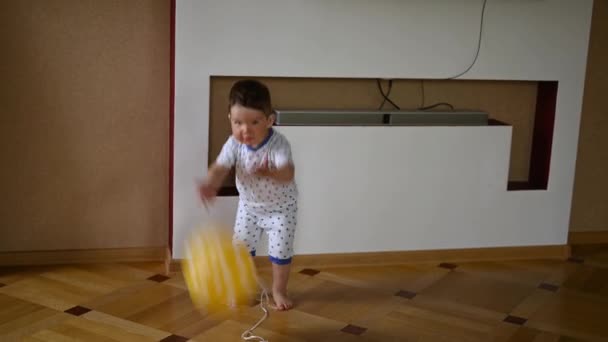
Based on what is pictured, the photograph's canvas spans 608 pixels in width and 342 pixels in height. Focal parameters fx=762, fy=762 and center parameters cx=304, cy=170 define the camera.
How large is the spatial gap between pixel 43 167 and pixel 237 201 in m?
0.83

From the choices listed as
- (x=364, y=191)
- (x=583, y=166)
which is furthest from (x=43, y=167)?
(x=583, y=166)

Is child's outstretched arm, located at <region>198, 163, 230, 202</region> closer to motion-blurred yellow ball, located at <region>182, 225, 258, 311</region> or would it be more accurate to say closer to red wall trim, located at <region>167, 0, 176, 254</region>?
motion-blurred yellow ball, located at <region>182, 225, 258, 311</region>

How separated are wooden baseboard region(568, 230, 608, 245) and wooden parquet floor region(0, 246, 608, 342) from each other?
43 centimetres

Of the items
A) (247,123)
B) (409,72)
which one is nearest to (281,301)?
(247,123)

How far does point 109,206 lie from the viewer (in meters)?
3.34

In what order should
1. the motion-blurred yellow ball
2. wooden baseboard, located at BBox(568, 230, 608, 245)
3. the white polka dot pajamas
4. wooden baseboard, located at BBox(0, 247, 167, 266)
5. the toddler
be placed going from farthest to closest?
wooden baseboard, located at BBox(568, 230, 608, 245)
wooden baseboard, located at BBox(0, 247, 167, 266)
the white polka dot pajamas
the toddler
the motion-blurred yellow ball

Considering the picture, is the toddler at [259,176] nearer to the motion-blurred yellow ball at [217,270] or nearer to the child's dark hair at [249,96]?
the child's dark hair at [249,96]

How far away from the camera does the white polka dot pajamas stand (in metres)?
2.70

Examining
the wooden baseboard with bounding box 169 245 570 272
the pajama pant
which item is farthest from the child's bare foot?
the wooden baseboard with bounding box 169 245 570 272

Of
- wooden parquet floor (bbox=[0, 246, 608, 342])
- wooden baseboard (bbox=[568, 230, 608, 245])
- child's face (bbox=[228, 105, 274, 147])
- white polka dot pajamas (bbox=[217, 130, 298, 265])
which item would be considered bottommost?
wooden parquet floor (bbox=[0, 246, 608, 342])

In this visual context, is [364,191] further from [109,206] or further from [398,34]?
[109,206]

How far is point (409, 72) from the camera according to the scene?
133 inches

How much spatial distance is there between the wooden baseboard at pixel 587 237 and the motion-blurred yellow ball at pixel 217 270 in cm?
207

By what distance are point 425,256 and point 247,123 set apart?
135 centimetres
